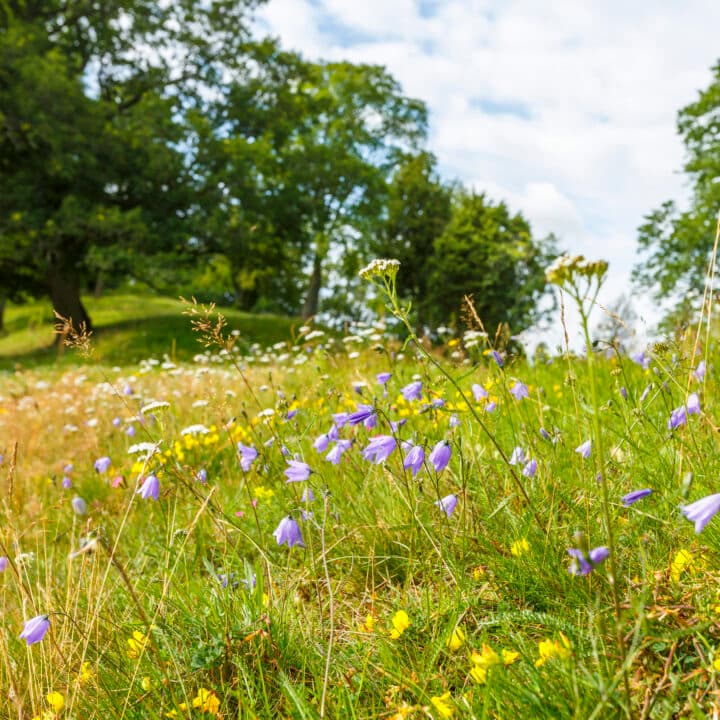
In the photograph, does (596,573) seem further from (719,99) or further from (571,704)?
(719,99)

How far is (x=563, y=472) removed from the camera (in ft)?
7.69

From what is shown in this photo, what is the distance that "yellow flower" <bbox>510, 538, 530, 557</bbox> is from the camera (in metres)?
→ 1.87

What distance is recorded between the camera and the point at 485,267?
22.6 m

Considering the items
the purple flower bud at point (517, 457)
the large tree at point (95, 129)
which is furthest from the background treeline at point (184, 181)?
the purple flower bud at point (517, 457)

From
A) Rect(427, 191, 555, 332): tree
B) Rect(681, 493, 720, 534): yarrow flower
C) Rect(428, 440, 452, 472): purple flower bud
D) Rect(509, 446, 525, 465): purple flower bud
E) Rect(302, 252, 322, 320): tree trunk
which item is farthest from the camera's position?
Rect(302, 252, 322, 320): tree trunk

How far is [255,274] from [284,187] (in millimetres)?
13374

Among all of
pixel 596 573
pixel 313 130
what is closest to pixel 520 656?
pixel 596 573

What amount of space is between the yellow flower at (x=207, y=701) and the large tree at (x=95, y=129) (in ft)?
57.5

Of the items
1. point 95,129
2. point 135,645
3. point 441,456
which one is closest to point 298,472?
point 441,456

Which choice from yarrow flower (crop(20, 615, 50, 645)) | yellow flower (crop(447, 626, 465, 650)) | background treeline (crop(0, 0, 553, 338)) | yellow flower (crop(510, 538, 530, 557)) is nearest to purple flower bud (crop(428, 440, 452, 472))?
yellow flower (crop(510, 538, 530, 557))

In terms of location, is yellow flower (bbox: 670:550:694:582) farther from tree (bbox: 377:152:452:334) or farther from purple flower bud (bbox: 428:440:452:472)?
tree (bbox: 377:152:452:334)

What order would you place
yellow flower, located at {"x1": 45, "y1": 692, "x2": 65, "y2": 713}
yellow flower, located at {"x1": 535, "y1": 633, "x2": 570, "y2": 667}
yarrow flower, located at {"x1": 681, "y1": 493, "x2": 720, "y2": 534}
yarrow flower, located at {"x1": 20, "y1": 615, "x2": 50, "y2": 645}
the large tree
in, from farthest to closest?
the large tree < yellow flower, located at {"x1": 45, "y1": 692, "x2": 65, "y2": 713} < yarrow flower, located at {"x1": 20, "y1": 615, "x2": 50, "y2": 645} < yellow flower, located at {"x1": 535, "y1": 633, "x2": 570, "y2": 667} < yarrow flower, located at {"x1": 681, "y1": 493, "x2": 720, "y2": 534}

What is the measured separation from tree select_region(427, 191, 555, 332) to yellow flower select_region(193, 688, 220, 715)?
21.0 m

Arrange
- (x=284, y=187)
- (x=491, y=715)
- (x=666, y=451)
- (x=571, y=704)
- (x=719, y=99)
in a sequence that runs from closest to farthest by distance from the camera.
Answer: (x=571, y=704) → (x=491, y=715) → (x=666, y=451) → (x=719, y=99) → (x=284, y=187)
